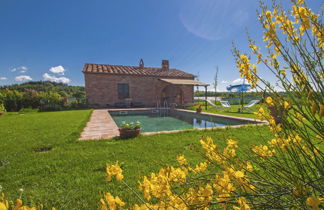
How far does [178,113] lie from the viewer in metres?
12.2

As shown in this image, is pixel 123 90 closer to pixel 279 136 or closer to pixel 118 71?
pixel 118 71

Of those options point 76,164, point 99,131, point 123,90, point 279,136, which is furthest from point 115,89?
point 279,136

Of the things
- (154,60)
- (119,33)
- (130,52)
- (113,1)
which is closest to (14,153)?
(113,1)

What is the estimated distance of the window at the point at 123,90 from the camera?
16.0 metres

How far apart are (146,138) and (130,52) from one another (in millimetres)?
18891

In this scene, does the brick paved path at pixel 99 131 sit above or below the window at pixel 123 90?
below

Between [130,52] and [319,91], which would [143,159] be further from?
[130,52]

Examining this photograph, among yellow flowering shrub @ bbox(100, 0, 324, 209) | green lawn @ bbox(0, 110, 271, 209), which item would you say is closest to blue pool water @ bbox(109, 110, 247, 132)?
green lawn @ bbox(0, 110, 271, 209)

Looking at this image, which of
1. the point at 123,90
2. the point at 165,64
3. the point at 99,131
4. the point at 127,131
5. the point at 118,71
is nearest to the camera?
the point at 127,131

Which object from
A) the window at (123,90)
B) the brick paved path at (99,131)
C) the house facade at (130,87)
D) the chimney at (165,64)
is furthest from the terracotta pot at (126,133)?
the chimney at (165,64)

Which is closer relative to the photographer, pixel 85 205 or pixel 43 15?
pixel 85 205

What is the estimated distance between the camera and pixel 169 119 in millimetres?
9875

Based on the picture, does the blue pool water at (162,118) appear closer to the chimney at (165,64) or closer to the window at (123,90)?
the window at (123,90)

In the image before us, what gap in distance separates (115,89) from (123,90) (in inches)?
37.7
